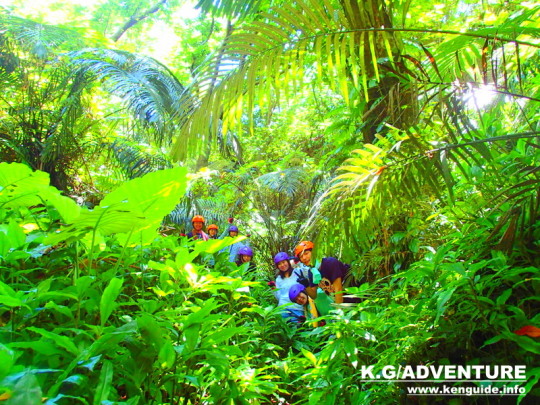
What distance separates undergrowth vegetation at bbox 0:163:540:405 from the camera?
104cm

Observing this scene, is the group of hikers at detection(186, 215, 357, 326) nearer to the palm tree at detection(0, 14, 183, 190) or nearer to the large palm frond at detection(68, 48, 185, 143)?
the palm tree at detection(0, 14, 183, 190)

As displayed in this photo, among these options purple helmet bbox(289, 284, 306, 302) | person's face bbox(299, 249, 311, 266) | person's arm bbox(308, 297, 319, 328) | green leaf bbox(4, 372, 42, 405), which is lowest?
green leaf bbox(4, 372, 42, 405)

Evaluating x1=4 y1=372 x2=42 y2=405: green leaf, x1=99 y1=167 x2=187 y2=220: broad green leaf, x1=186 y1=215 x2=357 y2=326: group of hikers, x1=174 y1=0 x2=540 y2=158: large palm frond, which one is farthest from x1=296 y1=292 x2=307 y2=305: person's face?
x1=4 y1=372 x2=42 y2=405: green leaf

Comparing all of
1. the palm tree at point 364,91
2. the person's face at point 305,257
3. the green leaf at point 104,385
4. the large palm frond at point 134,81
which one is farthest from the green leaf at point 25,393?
the large palm frond at point 134,81

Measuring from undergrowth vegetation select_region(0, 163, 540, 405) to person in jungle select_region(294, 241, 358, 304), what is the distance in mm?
1145

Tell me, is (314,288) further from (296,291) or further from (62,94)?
(62,94)

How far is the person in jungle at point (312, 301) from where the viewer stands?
143 inches

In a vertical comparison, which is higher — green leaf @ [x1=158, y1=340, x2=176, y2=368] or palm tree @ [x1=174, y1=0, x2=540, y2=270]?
palm tree @ [x1=174, y1=0, x2=540, y2=270]

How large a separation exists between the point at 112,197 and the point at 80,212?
4.0 inches

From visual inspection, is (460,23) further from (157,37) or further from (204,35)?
(157,37)

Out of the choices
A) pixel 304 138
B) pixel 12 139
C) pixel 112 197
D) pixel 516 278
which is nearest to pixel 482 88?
pixel 516 278

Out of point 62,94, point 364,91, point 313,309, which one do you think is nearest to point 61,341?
point 364,91

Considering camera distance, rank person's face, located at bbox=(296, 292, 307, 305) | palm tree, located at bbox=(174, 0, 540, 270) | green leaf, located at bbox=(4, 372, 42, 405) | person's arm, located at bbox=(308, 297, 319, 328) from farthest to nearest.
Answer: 1. person's face, located at bbox=(296, 292, 307, 305)
2. person's arm, located at bbox=(308, 297, 319, 328)
3. palm tree, located at bbox=(174, 0, 540, 270)
4. green leaf, located at bbox=(4, 372, 42, 405)

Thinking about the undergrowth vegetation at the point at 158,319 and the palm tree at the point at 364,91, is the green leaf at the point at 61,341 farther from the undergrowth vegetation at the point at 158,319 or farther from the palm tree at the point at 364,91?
the palm tree at the point at 364,91
